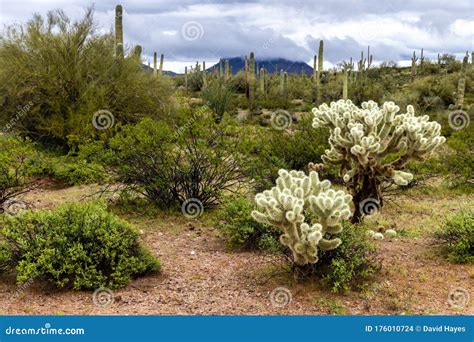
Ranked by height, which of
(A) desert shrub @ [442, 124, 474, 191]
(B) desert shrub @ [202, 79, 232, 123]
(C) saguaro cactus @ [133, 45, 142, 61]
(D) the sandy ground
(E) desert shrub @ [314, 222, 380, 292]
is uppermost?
(C) saguaro cactus @ [133, 45, 142, 61]

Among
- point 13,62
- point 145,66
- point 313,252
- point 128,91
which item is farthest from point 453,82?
point 313,252

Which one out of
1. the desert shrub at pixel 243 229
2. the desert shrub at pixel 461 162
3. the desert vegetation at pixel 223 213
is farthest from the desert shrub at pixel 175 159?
the desert shrub at pixel 461 162

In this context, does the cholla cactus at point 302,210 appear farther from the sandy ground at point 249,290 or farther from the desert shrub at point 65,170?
the desert shrub at point 65,170

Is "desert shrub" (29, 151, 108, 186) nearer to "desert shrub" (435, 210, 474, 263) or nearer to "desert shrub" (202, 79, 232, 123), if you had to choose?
"desert shrub" (435, 210, 474, 263)

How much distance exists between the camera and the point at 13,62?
16.5 metres

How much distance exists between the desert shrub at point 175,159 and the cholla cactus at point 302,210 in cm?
374

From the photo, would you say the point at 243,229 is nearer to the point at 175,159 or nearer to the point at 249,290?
the point at 249,290

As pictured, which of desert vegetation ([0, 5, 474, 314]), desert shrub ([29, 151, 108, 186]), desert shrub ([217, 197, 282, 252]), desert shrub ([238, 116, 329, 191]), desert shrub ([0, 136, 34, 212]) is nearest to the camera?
desert vegetation ([0, 5, 474, 314])

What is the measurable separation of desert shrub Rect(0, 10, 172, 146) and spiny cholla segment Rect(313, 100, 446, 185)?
7811 millimetres

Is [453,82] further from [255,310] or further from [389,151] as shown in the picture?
[255,310]

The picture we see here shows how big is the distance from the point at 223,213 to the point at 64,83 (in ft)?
30.9

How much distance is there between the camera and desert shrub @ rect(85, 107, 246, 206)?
32.4 feet

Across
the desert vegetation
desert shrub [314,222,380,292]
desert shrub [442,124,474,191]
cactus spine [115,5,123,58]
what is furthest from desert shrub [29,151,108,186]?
desert shrub [442,124,474,191]

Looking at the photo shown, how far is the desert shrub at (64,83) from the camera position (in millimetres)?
15844
